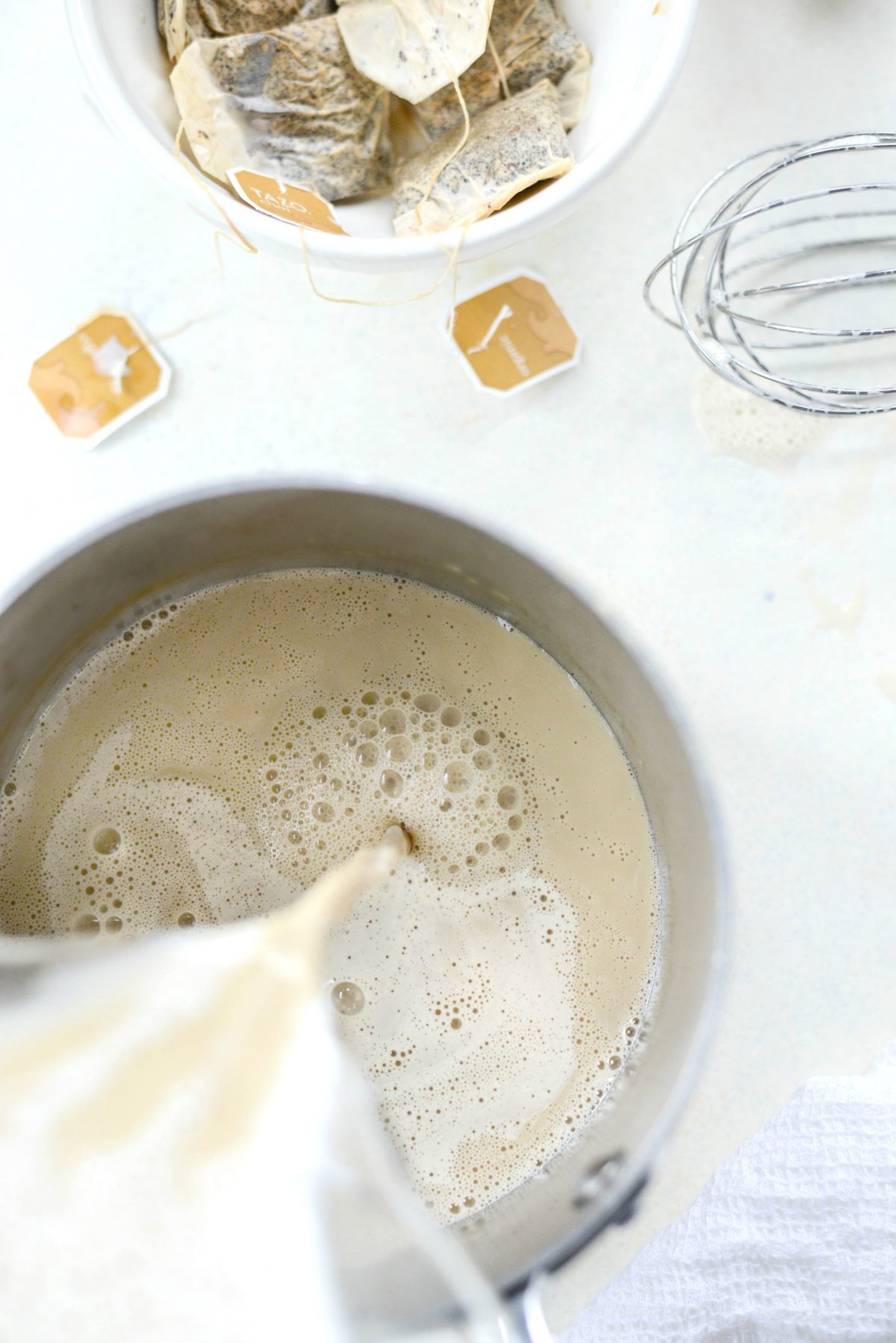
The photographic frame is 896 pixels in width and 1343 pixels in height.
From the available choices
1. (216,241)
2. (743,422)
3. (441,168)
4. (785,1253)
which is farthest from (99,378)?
(785,1253)

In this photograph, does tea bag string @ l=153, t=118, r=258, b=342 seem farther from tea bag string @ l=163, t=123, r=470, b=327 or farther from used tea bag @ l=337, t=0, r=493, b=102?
used tea bag @ l=337, t=0, r=493, b=102

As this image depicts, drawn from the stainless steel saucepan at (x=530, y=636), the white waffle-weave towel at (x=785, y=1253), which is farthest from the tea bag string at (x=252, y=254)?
the white waffle-weave towel at (x=785, y=1253)

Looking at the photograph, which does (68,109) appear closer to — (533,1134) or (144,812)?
(144,812)

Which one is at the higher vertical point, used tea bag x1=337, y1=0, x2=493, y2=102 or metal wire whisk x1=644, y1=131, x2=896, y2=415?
→ used tea bag x1=337, y1=0, x2=493, y2=102

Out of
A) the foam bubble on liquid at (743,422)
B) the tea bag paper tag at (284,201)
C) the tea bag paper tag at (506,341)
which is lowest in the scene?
the foam bubble on liquid at (743,422)

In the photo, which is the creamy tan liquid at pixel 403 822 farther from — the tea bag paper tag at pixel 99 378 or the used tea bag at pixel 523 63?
the used tea bag at pixel 523 63

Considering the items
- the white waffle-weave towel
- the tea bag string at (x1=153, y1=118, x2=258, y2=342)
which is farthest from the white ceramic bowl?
the white waffle-weave towel

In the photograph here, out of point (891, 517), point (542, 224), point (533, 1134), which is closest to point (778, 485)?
point (891, 517)

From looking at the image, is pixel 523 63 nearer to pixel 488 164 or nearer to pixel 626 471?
pixel 488 164
